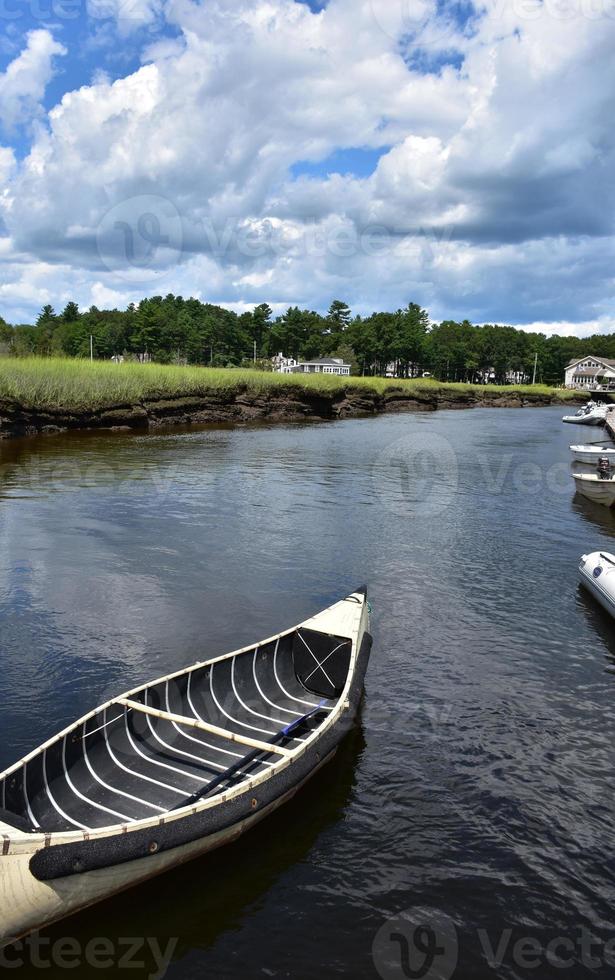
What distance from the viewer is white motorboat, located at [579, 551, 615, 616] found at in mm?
13914

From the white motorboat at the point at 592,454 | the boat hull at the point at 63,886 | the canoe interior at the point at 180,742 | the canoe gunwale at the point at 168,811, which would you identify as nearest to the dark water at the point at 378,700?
the boat hull at the point at 63,886

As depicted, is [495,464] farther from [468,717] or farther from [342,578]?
[468,717]

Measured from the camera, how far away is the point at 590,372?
15762 centimetres

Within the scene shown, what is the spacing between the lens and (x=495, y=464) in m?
37.6

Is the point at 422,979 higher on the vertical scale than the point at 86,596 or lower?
lower

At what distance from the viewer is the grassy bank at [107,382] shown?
39.3m

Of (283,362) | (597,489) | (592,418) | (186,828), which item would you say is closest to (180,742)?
(186,828)

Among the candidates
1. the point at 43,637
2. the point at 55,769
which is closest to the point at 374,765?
the point at 55,769

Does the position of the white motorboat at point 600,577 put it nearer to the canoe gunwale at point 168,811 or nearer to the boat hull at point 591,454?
the canoe gunwale at point 168,811

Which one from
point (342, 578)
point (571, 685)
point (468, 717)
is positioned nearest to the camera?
point (468, 717)

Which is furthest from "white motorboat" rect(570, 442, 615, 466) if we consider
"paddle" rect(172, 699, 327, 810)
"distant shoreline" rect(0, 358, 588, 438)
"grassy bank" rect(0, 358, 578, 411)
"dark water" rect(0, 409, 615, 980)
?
"paddle" rect(172, 699, 327, 810)

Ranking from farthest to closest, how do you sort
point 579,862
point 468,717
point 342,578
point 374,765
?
point 342,578 → point 468,717 → point 374,765 → point 579,862

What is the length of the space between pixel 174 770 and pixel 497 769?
4107 millimetres

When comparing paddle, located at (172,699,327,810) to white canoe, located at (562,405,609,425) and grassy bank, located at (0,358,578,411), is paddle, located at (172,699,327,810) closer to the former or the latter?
grassy bank, located at (0,358,578,411)
